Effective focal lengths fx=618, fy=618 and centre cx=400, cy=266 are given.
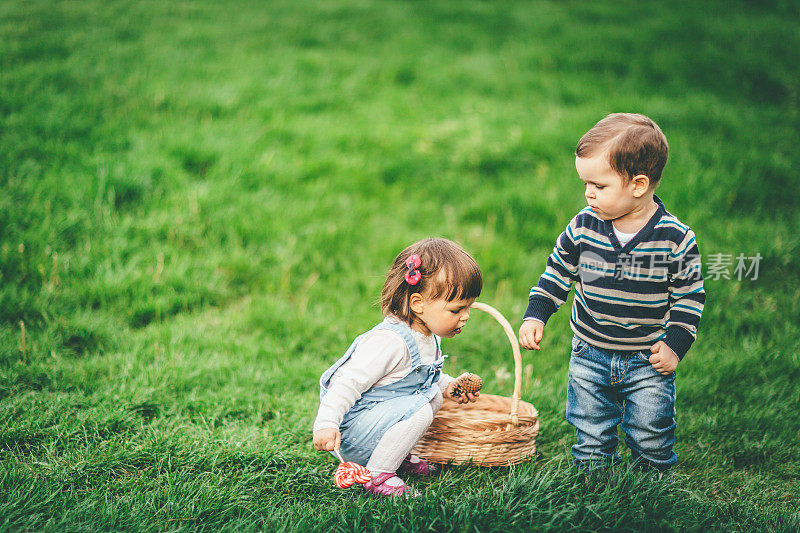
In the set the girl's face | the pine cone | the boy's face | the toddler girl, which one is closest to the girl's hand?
the pine cone

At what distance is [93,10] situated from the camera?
26.7ft

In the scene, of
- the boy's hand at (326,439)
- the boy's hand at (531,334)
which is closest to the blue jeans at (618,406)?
the boy's hand at (531,334)

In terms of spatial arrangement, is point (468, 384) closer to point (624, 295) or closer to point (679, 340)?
point (624, 295)

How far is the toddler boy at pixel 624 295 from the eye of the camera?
2.70m

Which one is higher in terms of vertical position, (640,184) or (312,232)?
(640,184)

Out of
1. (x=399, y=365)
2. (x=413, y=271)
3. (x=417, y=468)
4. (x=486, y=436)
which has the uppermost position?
(x=413, y=271)

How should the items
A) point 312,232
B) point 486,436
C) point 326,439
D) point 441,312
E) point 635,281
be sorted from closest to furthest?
1. point 326,439
2. point 635,281
3. point 441,312
4. point 486,436
5. point 312,232

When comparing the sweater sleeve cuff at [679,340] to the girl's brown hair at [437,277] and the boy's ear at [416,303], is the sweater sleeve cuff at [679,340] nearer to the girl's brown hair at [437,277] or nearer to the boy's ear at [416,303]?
the girl's brown hair at [437,277]

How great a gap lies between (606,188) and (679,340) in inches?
29.2

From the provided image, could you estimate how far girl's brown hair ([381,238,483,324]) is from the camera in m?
2.85

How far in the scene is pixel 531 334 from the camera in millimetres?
2967

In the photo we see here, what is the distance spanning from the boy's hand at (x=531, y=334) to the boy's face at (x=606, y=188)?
626 millimetres

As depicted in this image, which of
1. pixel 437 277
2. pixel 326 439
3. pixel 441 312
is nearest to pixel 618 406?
pixel 441 312

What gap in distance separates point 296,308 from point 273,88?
3.44m
